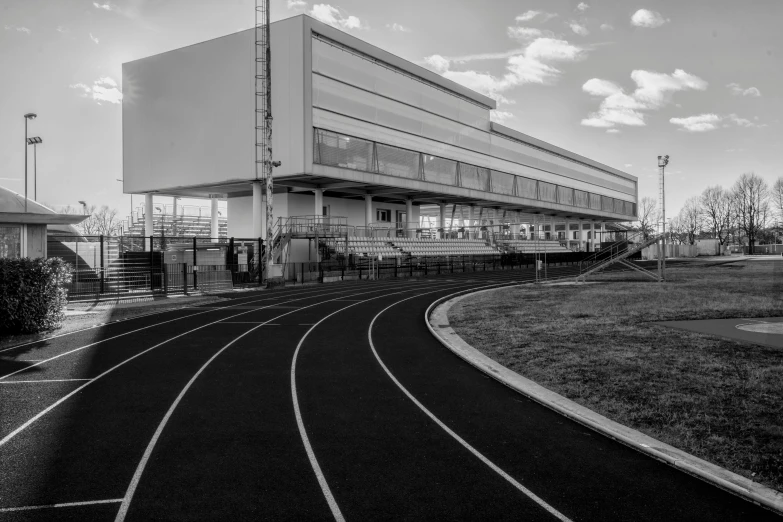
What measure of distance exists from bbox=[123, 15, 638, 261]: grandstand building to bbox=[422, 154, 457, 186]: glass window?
164 millimetres

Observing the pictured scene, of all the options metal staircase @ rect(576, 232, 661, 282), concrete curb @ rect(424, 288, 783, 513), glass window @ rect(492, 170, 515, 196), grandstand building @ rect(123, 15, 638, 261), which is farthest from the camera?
glass window @ rect(492, 170, 515, 196)

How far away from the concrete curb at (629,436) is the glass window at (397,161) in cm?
3309

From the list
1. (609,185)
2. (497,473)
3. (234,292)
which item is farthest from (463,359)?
(609,185)

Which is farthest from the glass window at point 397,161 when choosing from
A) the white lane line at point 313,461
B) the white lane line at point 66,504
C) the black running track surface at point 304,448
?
the white lane line at point 66,504

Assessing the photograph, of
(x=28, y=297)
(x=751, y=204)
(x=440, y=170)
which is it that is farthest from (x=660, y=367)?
(x=751, y=204)

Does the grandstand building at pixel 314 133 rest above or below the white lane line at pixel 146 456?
above

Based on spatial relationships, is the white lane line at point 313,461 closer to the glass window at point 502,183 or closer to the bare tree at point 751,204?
the glass window at point 502,183

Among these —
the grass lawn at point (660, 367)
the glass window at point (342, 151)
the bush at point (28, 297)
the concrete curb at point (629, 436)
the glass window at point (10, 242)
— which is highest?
the glass window at point (342, 151)

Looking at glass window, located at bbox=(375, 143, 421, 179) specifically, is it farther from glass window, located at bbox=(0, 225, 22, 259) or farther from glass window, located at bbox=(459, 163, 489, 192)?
glass window, located at bbox=(0, 225, 22, 259)

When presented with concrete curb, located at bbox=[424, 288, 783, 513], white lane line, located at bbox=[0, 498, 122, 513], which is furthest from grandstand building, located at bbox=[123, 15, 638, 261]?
white lane line, located at bbox=[0, 498, 122, 513]

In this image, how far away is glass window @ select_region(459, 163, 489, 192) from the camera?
52131mm

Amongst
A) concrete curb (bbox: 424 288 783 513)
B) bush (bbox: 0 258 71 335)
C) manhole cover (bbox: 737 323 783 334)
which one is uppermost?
bush (bbox: 0 258 71 335)

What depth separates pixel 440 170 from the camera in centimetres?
4900

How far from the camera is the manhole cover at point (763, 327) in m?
11.8
